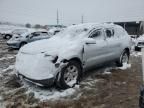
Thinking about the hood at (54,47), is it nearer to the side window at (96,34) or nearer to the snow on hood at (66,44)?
the snow on hood at (66,44)

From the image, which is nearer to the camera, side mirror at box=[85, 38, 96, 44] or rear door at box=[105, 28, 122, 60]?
side mirror at box=[85, 38, 96, 44]

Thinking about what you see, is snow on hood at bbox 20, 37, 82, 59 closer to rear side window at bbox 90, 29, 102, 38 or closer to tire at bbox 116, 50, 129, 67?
rear side window at bbox 90, 29, 102, 38

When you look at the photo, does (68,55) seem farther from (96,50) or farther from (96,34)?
(96,34)

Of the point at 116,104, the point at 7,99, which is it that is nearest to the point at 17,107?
the point at 7,99

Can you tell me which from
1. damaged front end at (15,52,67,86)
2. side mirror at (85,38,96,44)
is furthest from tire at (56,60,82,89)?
side mirror at (85,38,96,44)

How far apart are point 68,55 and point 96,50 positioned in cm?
132

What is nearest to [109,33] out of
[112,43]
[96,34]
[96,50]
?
[112,43]

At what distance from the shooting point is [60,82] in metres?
4.82

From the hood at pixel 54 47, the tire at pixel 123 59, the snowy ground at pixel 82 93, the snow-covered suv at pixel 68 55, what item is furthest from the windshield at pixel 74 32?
the tire at pixel 123 59

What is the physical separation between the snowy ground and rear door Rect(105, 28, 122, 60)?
815mm

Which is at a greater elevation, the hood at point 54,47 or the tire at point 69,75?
the hood at point 54,47

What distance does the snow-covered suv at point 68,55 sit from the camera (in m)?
4.66

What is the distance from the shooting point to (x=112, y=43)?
21.9 feet

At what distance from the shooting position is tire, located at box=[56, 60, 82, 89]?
15.8 feet
